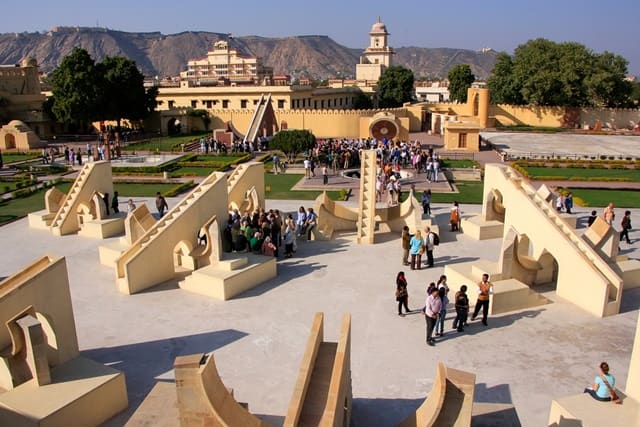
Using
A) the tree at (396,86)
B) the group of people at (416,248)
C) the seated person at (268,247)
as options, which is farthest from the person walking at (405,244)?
the tree at (396,86)

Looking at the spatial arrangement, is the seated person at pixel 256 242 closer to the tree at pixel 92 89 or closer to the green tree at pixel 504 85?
the tree at pixel 92 89

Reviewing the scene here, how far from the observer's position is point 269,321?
1123 cm

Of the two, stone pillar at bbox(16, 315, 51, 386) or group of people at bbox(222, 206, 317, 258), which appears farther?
group of people at bbox(222, 206, 317, 258)

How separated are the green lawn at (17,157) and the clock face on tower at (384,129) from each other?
24151 mm

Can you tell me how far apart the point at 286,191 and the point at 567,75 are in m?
39.5

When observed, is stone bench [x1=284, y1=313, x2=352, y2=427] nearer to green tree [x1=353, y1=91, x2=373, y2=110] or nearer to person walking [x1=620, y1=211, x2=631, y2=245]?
person walking [x1=620, y1=211, x2=631, y2=245]

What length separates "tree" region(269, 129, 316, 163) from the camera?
32906 mm

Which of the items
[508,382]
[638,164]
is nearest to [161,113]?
[638,164]

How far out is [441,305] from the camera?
10.1m

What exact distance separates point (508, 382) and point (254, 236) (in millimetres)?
7356

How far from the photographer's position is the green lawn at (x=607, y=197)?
21.9 meters

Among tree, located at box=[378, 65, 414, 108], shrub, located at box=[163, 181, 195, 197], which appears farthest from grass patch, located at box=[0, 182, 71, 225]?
tree, located at box=[378, 65, 414, 108]

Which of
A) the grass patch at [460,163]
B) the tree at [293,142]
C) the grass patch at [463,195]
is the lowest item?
the grass patch at [463,195]

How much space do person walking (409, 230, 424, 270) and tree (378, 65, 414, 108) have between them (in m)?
55.7
